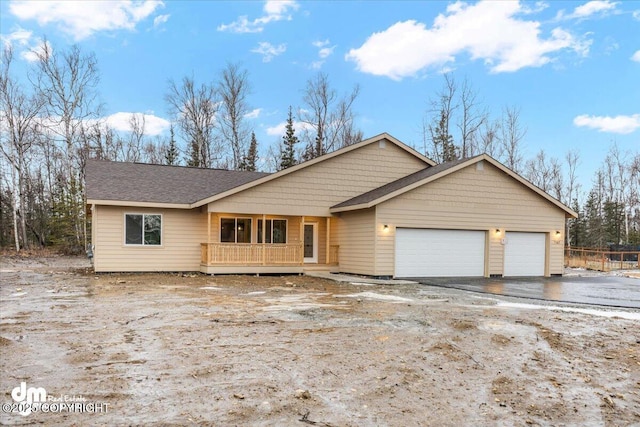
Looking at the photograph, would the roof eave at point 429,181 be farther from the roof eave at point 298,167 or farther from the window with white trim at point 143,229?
the window with white trim at point 143,229

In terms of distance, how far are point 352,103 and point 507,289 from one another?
82.8ft

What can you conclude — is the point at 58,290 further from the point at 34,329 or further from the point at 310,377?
the point at 310,377

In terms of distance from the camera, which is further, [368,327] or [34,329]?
[368,327]

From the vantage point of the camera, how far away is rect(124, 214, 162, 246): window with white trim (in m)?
16.4

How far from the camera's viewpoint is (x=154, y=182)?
1794 centimetres

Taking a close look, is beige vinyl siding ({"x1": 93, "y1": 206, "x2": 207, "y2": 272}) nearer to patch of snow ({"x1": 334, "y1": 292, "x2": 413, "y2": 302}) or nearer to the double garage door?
the double garage door

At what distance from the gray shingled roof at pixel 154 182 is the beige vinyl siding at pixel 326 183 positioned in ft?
6.52

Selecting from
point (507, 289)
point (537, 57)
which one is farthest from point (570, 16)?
point (507, 289)

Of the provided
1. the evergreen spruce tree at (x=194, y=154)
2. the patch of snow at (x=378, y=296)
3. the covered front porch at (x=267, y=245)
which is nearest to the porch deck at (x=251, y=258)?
the covered front porch at (x=267, y=245)

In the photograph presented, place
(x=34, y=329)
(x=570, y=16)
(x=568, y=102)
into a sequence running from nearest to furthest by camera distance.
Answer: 1. (x=34, y=329)
2. (x=570, y=16)
3. (x=568, y=102)

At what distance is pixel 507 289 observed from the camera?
13203 millimetres

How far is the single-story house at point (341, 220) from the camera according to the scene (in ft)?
52.5

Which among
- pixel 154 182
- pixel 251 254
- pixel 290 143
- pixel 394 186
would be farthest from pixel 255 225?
pixel 290 143

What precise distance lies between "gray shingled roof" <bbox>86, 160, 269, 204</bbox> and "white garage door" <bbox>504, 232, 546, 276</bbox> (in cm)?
1101
